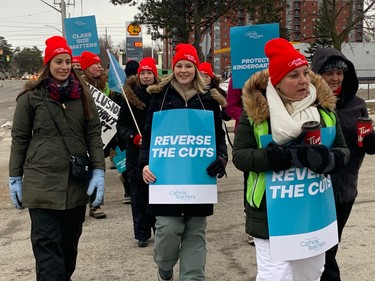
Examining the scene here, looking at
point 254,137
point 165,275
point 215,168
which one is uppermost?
point 254,137

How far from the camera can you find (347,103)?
3.40 meters

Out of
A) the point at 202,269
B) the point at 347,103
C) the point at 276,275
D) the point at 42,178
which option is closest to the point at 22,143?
the point at 42,178

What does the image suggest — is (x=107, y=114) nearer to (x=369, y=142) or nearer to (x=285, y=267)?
(x=369, y=142)

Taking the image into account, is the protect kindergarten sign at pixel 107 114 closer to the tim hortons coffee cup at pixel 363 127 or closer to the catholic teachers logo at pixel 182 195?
the catholic teachers logo at pixel 182 195

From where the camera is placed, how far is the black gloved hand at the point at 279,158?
2.53 m

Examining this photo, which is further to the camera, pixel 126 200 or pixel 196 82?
pixel 126 200

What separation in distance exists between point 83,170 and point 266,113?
4.91 feet

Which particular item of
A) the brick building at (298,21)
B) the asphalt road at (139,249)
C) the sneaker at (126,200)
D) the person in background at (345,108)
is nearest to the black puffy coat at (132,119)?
the asphalt road at (139,249)

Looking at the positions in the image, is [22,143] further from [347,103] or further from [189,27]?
[189,27]

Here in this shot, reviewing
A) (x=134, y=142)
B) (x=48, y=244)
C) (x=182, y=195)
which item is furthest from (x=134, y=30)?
(x=48, y=244)

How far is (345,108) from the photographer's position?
3.38 m

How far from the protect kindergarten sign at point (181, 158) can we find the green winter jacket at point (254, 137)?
74 centimetres

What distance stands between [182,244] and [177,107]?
1.05 metres

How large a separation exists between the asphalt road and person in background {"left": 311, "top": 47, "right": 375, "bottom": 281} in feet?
3.46
